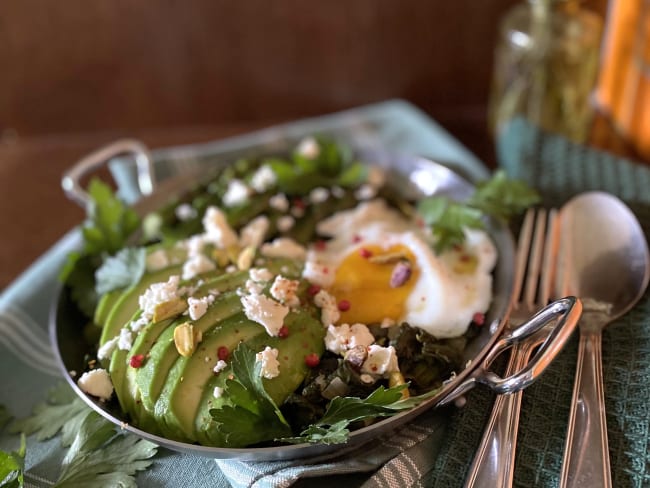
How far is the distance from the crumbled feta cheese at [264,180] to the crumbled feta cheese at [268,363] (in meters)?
0.46

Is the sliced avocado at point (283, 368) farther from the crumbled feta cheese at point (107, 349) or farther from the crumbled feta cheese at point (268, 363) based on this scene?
the crumbled feta cheese at point (107, 349)

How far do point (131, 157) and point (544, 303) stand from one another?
3.17ft

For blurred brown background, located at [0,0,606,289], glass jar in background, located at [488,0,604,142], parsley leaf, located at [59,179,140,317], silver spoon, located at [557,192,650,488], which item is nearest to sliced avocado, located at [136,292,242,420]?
parsley leaf, located at [59,179,140,317]

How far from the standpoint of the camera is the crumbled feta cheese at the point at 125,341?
81 centimetres

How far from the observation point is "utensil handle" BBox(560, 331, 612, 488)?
70 cm

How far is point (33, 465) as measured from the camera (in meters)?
0.81

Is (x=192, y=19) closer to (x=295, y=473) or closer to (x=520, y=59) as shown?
(x=520, y=59)

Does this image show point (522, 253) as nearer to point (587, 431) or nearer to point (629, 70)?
point (587, 431)

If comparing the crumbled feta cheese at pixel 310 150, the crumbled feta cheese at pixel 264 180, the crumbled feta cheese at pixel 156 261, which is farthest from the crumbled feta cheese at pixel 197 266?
the crumbled feta cheese at pixel 310 150

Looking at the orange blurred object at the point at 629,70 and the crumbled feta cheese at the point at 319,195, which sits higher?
the orange blurred object at the point at 629,70

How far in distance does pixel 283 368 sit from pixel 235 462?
0.43ft

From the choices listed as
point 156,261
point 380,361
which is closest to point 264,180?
point 156,261

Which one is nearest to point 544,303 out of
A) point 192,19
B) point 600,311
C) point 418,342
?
point 600,311

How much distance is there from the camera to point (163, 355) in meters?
0.77
